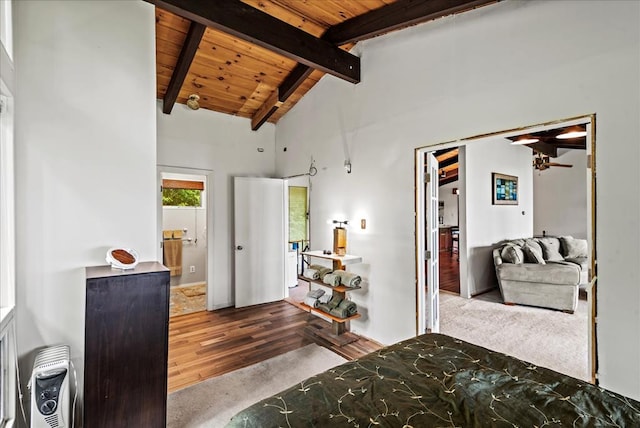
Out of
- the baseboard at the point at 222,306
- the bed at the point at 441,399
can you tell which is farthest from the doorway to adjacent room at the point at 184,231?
the bed at the point at 441,399

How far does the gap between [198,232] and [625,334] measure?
6149 millimetres

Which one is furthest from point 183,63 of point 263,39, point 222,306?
point 222,306

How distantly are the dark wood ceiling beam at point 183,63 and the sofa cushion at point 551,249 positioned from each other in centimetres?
617

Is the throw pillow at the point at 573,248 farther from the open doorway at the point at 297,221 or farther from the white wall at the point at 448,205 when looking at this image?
the white wall at the point at 448,205

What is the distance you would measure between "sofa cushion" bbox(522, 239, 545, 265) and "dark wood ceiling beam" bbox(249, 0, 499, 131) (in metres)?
3.98

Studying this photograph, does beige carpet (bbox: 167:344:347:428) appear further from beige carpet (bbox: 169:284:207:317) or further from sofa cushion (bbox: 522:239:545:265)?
sofa cushion (bbox: 522:239:545:265)

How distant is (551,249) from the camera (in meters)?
5.41

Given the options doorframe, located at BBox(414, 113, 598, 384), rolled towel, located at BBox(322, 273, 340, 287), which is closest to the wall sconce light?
rolled towel, located at BBox(322, 273, 340, 287)

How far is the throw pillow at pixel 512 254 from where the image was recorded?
15.6 feet

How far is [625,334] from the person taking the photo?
1.89 m

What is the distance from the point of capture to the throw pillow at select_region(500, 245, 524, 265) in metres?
4.77

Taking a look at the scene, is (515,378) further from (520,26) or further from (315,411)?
(520,26)

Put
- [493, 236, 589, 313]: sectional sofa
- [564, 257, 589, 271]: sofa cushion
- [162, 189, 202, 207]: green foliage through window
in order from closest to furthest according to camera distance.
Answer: [493, 236, 589, 313]: sectional sofa < [564, 257, 589, 271]: sofa cushion < [162, 189, 202, 207]: green foliage through window

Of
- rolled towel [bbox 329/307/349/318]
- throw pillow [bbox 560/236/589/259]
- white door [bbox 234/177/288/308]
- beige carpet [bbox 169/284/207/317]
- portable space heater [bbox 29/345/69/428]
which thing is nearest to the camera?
portable space heater [bbox 29/345/69/428]
